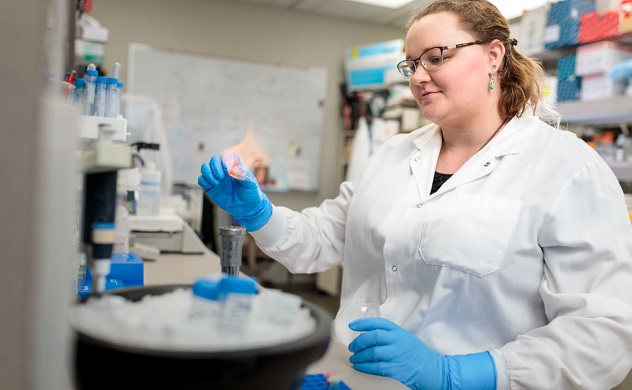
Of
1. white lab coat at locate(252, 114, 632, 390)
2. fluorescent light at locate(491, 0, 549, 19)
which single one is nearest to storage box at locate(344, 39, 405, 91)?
fluorescent light at locate(491, 0, 549, 19)

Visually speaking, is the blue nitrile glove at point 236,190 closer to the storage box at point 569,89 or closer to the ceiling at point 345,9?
the storage box at point 569,89

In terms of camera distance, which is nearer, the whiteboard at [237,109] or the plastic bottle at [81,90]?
the plastic bottle at [81,90]

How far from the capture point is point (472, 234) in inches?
53.3

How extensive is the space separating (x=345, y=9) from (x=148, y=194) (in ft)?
12.7

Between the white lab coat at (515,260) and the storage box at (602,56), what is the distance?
6.65ft

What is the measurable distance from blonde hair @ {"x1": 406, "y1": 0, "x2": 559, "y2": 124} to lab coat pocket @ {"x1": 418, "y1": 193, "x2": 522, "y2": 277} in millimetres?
359

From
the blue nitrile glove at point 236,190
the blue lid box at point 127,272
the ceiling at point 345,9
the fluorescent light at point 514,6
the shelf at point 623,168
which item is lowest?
the blue lid box at point 127,272

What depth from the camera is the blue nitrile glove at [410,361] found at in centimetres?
110

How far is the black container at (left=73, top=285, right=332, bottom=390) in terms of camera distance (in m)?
0.50

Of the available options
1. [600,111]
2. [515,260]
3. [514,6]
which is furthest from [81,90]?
[514,6]

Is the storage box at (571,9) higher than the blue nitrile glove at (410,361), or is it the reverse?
the storage box at (571,9)

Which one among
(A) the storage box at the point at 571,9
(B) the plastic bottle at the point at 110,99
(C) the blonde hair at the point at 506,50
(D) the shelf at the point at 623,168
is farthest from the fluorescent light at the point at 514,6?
(B) the plastic bottle at the point at 110,99

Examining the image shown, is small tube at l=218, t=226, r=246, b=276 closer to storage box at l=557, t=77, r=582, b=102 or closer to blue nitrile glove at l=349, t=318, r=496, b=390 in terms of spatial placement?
blue nitrile glove at l=349, t=318, r=496, b=390

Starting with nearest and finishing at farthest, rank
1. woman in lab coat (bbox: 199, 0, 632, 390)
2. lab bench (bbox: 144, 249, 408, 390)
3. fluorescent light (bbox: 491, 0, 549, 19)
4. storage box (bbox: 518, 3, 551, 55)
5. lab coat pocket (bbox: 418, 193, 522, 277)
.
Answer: lab bench (bbox: 144, 249, 408, 390), woman in lab coat (bbox: 199, 0, 632, 390), lab coat pocket (bbox: 418, 193, 522, 277), storage box (bbox: 518, 3, 551, 55), fluorescent light (bbox: 491, 0, 549, 19)
